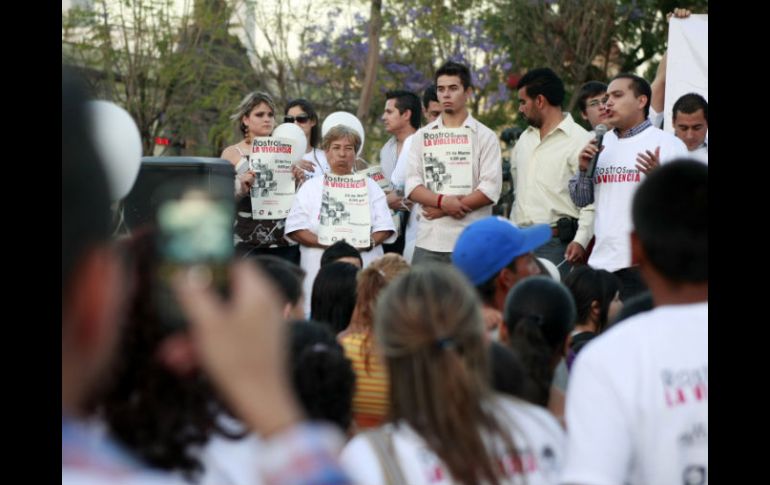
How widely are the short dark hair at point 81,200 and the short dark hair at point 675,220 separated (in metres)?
1.78

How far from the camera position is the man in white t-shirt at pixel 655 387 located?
2697 mm

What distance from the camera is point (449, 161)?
25.6ft

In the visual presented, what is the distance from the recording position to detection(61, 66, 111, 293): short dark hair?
4.88 feet

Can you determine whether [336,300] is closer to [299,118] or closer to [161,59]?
[299,118]

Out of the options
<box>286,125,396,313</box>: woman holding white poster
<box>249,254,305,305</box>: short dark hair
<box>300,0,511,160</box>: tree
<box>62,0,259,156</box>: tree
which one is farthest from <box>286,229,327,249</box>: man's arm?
<box>62,0,259,156</box>: tree

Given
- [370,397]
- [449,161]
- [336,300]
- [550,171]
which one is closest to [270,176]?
[449,161]

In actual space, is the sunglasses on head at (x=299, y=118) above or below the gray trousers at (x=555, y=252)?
above

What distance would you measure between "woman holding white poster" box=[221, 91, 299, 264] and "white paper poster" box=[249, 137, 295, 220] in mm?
56

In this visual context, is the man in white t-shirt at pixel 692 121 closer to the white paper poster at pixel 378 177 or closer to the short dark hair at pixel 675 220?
the white paper poster at pixel 378 177

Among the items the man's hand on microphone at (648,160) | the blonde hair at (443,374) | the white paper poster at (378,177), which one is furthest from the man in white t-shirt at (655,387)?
the white paper poster at (378,177)

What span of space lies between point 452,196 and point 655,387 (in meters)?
5.08
